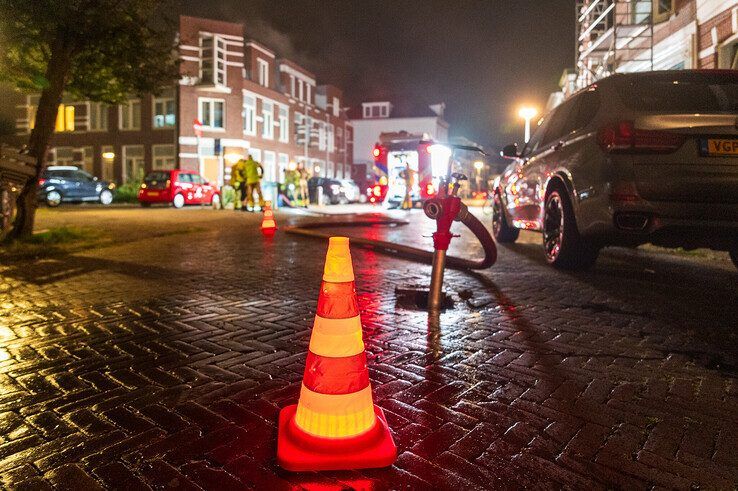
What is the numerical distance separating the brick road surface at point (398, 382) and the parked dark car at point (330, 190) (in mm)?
26780

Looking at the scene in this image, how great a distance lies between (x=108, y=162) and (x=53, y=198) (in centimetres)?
1913

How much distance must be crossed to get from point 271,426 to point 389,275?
4.21 metres

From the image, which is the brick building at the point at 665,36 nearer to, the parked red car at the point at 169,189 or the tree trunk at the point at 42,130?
the tree trunk at the point at 42,130

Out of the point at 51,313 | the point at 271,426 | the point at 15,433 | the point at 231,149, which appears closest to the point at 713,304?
the point at 271,426

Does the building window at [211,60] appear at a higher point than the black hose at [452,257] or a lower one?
higher

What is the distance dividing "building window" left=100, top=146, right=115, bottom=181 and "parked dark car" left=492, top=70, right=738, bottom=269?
41726 mm

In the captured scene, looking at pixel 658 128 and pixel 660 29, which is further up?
pixel 660 29

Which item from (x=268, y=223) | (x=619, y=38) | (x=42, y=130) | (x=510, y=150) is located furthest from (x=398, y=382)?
(x=619, y=38)

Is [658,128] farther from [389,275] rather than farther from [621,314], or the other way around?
[389,275]

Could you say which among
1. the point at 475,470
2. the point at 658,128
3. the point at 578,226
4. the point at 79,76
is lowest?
the point at 475,470

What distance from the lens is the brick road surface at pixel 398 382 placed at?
212 cm

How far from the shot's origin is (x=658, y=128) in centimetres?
512

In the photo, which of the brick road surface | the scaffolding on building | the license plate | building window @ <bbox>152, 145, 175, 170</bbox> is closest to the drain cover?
the brick road surface

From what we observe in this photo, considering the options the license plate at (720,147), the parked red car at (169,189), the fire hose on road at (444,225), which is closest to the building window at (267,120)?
the parked red car at (169,189)
